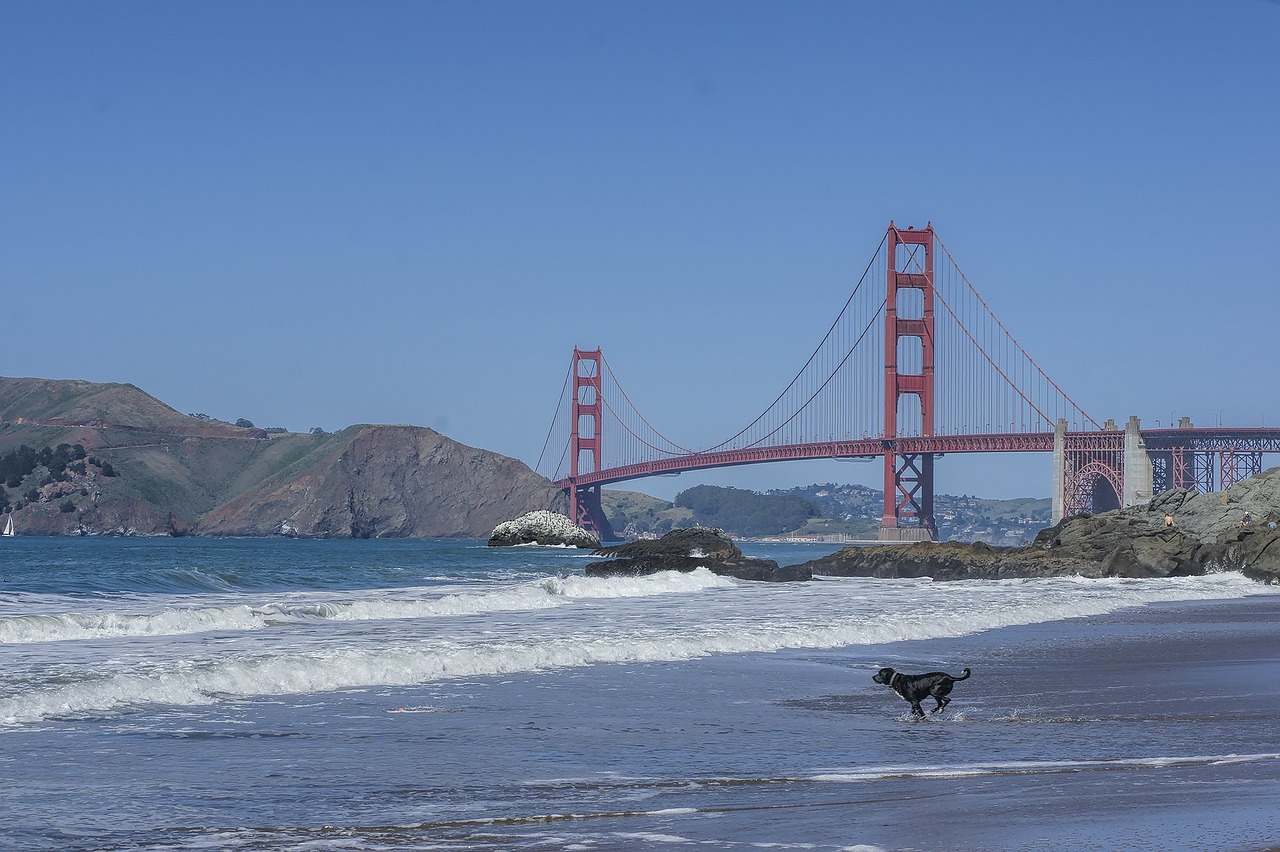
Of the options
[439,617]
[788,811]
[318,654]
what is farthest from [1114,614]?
[788,811]

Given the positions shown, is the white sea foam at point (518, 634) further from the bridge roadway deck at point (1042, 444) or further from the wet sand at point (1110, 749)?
the bridge roadway deck at point (1042, 444)

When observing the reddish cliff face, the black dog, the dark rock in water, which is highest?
the reddish cliff face

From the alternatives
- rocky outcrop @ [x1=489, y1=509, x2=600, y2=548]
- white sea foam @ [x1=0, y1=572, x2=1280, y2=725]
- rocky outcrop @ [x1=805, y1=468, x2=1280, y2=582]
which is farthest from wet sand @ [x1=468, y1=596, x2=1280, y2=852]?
rocky outcrop @ [x1=489, y1=509, x2=600, y2=548]

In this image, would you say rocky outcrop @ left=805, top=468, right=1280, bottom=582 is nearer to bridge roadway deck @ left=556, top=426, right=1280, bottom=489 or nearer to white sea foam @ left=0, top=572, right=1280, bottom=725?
white sea foam @ left=0, top=572, right=1280, bottom=725

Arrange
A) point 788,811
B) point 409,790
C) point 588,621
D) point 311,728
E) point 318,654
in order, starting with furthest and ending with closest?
point 588,621
point 318,654
point 311,728
point 409,790
point 788,811

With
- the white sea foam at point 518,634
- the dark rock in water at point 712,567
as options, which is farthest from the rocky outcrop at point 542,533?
the white sea foam at point 518,634

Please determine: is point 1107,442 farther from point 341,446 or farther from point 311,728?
point 341,446

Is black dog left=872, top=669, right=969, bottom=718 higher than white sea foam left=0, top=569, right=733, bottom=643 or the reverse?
higher
